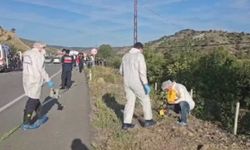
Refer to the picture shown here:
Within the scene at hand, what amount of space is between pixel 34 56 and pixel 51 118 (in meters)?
2.67

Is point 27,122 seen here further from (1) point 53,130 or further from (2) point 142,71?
(2) point 142,71

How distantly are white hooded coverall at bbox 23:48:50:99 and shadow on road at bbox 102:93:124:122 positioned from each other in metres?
2.86

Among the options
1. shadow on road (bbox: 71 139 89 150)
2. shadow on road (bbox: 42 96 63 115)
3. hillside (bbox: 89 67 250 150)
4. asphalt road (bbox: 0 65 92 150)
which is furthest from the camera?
shadow on road (bbox: 42 96 63 115)

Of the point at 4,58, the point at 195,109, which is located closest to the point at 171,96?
the point at 195,109

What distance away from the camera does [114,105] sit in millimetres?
15625

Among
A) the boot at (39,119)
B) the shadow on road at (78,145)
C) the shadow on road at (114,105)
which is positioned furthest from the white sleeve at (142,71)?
the boot at (39,119)

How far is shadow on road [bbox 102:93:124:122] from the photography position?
13.3 metres

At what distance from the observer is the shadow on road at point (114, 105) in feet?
43.5

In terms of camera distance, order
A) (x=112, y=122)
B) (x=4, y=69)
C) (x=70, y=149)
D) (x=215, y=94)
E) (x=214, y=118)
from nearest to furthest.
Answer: (x=70, y=149)
(x=112, y=122)
(x=214, y=118)
(x=215, y=94)
(x=4, y=69)

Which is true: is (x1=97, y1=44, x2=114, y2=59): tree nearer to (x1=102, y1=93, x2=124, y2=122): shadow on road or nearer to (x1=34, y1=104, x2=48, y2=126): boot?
(x1=102, y1=93, x2=124, y2=122): shadow on road

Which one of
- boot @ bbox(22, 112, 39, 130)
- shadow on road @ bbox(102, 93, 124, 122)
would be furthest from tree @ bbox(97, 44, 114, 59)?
boot @ bbox(22, 112, 39, 130)

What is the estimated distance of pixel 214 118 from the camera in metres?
17.3

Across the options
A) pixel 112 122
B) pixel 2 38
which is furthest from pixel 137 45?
pixel 2 38

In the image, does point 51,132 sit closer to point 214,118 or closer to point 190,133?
point 190,133
